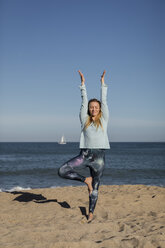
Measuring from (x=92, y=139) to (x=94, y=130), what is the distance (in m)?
0.17

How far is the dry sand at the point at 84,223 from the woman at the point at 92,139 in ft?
2.03

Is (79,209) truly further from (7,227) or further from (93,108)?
(93,108)

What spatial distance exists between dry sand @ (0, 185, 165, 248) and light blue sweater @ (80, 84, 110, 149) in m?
1.43

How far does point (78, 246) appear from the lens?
3467 mm

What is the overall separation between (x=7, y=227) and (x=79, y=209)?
180 centimetres

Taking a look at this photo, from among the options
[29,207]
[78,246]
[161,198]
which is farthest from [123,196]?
[78,246]

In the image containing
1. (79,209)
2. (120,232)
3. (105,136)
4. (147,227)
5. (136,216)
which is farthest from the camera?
(79,209)

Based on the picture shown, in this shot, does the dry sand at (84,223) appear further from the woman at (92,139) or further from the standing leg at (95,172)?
the woman at (92,139)

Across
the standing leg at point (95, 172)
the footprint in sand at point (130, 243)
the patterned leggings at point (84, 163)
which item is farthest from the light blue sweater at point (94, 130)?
the footprint in sand at point (130, 243)

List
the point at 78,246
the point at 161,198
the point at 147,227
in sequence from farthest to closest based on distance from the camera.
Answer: the point at 161,198 < the point at 147,227 < the point at 78,246

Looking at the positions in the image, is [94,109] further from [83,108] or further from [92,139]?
[92,139]

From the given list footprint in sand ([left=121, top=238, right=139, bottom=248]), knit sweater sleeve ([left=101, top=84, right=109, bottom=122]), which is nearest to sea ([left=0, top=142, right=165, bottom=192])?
knit sweater sleeve ([left=101, top=84, right=109, bottom=122])

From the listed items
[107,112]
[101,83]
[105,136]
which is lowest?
[105,136]

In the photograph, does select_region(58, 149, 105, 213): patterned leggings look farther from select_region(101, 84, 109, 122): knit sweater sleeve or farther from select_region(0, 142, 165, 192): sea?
select_region(0, 142, 165, 192): sea
